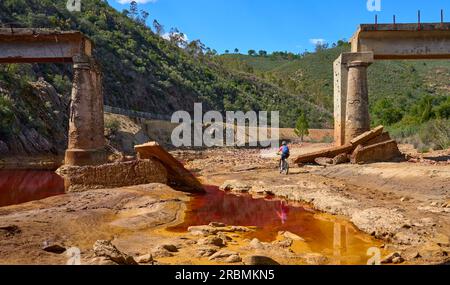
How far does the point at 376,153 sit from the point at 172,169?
25.0 ft

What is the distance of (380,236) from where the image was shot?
761 cm

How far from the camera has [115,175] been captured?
1219 cm

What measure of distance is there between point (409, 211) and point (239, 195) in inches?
197

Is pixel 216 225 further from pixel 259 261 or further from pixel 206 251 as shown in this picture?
pixel 259 261

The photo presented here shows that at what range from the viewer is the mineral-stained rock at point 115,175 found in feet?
38.6

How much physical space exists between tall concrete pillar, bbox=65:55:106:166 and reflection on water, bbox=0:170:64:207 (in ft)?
3.98

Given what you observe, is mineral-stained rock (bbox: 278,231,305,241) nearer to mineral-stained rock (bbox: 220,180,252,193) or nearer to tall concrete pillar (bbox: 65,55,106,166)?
mineral-stained rock (bbox: 220,180,252,193)

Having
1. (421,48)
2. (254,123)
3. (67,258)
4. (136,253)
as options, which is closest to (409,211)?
(136,253)

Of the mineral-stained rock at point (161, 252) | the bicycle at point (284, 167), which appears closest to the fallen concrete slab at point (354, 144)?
the bicycle at point (284, 167)

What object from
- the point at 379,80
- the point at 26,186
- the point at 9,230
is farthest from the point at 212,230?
the point at 379,80

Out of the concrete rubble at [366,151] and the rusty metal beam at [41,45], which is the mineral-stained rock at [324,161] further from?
the rusty metal beam at [41,45]

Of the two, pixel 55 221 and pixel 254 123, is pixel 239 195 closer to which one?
pixel 55 221

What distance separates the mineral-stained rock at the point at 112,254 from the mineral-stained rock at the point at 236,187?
7.87 m

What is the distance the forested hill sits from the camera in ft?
127
